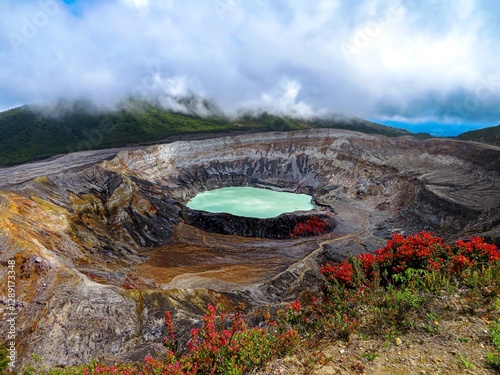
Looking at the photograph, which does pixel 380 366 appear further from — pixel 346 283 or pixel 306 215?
pixel 306 215

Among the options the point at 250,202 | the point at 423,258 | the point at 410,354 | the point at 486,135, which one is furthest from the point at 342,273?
the point at 486,135

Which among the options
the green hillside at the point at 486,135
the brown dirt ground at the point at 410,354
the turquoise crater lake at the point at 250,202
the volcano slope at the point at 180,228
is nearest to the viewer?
the brown dirt ground at the point at 410,354

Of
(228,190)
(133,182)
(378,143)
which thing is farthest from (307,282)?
(378,143)

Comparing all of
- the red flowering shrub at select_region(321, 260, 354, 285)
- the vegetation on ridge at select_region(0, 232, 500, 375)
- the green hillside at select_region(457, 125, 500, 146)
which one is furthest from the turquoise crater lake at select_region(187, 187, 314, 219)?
the green hillside at select_region(457, 125, 500, 146)

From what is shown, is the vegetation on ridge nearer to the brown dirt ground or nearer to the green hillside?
A: the brown dirt ground

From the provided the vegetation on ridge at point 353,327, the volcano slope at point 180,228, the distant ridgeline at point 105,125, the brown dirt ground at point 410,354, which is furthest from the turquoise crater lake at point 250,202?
the brown dirt ground at point 410,354

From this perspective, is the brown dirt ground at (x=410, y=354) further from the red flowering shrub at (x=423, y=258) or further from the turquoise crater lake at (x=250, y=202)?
the turquoise crater lake at (x=250, y=202)
